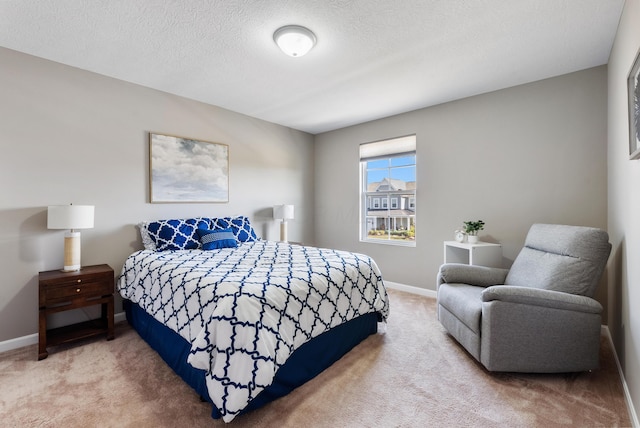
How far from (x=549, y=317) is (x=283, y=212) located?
3.13 metres

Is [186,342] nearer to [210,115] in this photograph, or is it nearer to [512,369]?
[512,369]

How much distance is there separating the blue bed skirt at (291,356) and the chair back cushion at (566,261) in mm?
1343

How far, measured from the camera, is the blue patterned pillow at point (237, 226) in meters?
3.55

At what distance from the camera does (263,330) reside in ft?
5.20

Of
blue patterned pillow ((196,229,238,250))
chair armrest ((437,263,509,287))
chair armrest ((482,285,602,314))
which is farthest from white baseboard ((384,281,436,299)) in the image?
blue patterned pillow ((196,229,238,250))

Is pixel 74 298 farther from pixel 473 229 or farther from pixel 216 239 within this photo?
pixel 473 229

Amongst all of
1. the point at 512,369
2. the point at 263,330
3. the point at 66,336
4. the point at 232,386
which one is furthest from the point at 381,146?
the point at 66,336

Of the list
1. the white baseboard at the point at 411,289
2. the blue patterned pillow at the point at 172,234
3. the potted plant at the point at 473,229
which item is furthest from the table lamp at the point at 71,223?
the potted plant at the point at 473,229

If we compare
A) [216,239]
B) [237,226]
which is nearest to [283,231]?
[237,226]

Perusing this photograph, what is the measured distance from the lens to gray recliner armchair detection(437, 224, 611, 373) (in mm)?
1914

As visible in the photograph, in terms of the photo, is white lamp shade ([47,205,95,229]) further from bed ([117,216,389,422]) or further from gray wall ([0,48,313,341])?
bed ([117,216,389,422])

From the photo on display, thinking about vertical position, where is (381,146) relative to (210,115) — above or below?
below

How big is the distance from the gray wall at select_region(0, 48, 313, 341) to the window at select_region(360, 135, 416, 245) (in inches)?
85.1

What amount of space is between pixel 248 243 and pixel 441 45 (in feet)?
9.17
